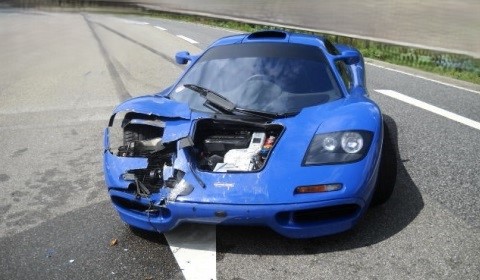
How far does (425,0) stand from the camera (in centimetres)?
1742

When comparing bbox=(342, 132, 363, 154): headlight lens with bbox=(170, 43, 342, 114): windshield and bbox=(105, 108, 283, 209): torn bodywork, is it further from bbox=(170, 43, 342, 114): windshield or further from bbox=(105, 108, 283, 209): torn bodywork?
bbox=(170, 43, 342, 114): windshield

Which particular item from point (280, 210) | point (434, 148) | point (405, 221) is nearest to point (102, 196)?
point (280, 210)

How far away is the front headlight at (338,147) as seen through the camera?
2.79 m

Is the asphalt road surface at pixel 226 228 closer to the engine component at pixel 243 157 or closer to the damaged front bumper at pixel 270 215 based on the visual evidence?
the damaged front bumper at pixel 270 215

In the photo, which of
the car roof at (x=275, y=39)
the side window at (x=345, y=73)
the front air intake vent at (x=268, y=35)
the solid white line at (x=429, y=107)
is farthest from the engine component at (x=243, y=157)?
the solid white line at (x=429, y=107)

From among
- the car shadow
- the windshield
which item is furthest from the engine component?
the car shadow

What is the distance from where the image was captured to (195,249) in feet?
9.31

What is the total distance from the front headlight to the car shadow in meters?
0.49

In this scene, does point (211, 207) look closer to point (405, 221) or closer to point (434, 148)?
point (405, 221)

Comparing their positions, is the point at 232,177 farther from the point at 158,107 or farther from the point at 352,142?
the point at 158,107

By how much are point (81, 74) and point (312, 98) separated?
274 inches

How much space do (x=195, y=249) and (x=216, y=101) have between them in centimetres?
114

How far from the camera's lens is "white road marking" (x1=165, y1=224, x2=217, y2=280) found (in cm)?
260

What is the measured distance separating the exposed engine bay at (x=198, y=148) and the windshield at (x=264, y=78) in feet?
0.88
